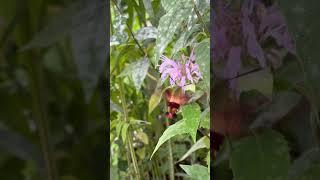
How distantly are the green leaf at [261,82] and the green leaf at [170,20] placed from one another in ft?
0.30

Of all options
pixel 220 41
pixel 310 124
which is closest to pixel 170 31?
pixel 220 41

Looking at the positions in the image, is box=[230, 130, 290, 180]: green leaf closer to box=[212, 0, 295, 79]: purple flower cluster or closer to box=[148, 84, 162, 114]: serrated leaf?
box=[212, 0, 295, 79]: purple flower cluster

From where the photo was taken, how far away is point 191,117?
478 millimetres

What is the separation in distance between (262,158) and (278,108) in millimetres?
46

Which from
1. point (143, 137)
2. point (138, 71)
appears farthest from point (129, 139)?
point (138, 71)

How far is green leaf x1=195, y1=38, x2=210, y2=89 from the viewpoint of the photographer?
1.42 ft

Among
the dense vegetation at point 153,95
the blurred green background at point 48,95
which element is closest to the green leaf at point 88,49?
the blurred green background at point 48,95

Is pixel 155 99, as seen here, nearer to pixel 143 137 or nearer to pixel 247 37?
pixel 143 137

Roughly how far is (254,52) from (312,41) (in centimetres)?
5

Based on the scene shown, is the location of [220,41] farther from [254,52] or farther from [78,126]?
[78,126]

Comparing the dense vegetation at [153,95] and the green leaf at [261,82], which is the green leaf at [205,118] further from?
the green leaf at [261,82]

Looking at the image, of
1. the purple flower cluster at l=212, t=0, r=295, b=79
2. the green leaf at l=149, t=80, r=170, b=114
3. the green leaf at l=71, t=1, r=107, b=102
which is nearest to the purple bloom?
the purple flower cluster at l=212, t=0, r=295, b=79

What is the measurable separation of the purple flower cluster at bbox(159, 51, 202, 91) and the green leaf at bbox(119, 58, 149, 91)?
0.12 feet

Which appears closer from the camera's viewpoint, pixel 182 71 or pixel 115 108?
pixel 182 71
